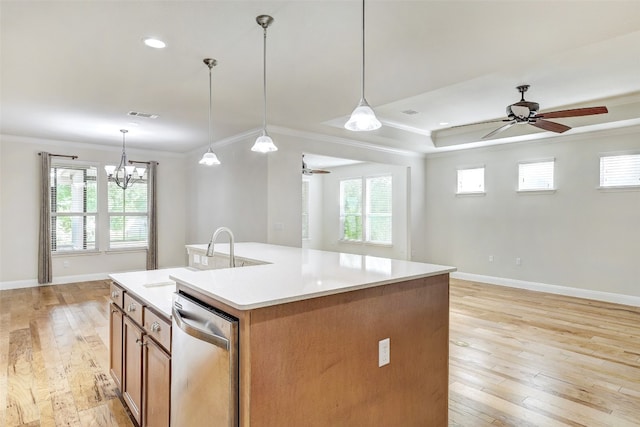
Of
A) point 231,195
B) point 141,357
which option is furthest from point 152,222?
point 141,357

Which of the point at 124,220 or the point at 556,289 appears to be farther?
the point at 124,220

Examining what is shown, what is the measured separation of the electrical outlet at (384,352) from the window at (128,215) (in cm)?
692

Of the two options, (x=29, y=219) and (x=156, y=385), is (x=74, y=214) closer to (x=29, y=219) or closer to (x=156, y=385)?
(x=29, y=219)

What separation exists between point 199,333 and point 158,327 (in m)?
0.53

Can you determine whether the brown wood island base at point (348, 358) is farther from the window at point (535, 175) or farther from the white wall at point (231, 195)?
the window at point (535, 175)

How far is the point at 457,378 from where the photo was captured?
2910 mm

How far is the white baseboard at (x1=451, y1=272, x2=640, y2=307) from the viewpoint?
5.21m

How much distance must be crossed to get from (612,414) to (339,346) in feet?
7.11

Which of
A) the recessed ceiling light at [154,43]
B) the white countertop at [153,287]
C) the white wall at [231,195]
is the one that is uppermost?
the recessed ceiling light at [154,43]

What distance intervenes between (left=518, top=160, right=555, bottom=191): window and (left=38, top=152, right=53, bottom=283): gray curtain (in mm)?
8205

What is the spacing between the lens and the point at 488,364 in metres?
3.17

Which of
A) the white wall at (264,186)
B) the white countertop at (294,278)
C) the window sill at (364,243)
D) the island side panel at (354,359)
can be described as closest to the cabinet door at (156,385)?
the white countertop at (294,278)

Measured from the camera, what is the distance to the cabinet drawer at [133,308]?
2074 mm

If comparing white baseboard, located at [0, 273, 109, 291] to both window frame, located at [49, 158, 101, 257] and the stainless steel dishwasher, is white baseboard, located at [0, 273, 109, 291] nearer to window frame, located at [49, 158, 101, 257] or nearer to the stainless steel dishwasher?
window frame, located at [49, 158, 101, 257]
